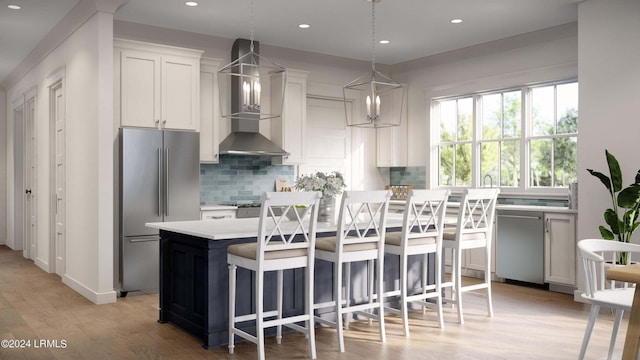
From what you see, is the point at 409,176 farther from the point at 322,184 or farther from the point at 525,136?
the point at 322,184

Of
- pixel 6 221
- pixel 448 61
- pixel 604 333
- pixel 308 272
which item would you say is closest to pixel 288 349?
pixel 308 272

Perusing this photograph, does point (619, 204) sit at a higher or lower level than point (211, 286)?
higher

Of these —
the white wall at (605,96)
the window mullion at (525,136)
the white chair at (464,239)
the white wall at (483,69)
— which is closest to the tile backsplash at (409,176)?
the white wall at (483,69)

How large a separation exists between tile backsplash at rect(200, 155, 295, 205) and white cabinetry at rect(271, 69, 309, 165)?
8.1 inches

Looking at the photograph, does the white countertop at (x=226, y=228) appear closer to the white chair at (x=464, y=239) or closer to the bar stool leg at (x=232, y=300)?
the bar stool leg at (x=232, y=300)

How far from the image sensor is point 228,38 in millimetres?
6863

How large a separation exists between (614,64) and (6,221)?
9819 millimetres

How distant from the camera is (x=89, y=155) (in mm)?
5445

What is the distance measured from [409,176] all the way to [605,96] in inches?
133

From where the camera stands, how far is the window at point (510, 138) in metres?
6.40

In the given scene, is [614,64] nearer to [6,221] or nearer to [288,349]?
[288,349]

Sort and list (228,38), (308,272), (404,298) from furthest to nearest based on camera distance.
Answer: (228,38)
(404,298)
(308,272)

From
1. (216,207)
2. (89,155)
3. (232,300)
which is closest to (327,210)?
(232,300)

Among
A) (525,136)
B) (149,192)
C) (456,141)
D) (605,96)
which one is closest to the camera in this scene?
(605,96)
